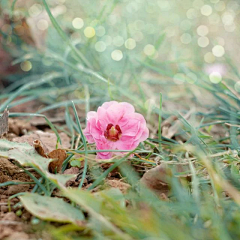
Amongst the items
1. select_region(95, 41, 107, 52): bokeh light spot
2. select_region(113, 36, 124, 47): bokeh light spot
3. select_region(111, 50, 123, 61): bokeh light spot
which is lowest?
select_region(111, 50, 123, 61): bokeh light spot

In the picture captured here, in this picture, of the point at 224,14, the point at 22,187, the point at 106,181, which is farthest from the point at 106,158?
the point at 224,14

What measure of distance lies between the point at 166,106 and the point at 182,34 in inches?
46.0

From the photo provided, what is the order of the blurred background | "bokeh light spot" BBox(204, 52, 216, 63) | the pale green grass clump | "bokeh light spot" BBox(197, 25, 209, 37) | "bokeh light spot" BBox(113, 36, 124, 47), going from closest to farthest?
the pale green grass clump, the blurred background, "bokeh light spot" BBox(113, 36, 124, 47), "bokeh light spot" BBox(204, 52, 216, 63), "bokeh light spot" BBox(197, 25, 209, 37)

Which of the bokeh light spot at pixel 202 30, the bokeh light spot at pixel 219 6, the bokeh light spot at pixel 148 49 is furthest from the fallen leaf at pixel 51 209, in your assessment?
the bokeh light spot at pixel 219 6

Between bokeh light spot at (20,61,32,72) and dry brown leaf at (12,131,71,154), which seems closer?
dry brown leaf at (12,131,71,154)

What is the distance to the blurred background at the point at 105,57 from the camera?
1122 mm

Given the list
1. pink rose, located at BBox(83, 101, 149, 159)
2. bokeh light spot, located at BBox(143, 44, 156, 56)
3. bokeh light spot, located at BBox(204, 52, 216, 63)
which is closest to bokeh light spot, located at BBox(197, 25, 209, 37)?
bokeh light spot, located at BBox(204, 52, 216, 63)

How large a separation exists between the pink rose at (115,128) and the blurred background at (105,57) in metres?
0.26

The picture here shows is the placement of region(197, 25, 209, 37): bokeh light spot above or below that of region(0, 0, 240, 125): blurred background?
above

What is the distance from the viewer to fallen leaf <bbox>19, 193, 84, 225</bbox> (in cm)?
47

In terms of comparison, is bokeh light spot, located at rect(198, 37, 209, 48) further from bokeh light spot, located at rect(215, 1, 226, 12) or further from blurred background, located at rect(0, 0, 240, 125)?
bokeh light spot, located at rect(215, 1, 226, 12)

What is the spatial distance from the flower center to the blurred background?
0.26 metres

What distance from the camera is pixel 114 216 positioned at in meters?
0.43

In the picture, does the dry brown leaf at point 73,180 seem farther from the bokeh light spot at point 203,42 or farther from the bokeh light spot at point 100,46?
the bokeh light spot at point 203,42
